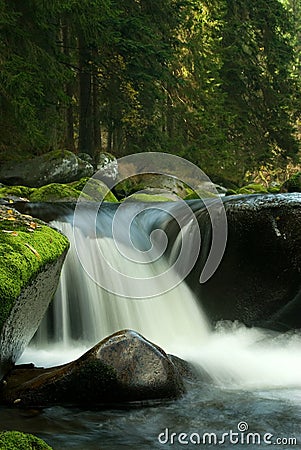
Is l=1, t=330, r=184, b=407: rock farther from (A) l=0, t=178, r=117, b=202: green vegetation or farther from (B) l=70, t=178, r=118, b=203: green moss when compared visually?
(B) l=70, t=178, r=118, b=203: green moss

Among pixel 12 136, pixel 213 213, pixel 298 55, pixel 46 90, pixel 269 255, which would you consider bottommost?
pixel 269 255

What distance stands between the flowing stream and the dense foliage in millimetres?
6087

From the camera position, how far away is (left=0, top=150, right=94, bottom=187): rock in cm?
1412

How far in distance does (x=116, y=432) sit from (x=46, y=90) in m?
12.7

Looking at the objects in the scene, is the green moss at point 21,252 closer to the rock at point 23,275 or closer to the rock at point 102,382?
the rock at point 23,275

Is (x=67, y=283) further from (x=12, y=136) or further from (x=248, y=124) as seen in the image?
(x=248, y=124)

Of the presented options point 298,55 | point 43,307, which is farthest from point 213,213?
point 298,55

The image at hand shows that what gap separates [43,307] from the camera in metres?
5.55

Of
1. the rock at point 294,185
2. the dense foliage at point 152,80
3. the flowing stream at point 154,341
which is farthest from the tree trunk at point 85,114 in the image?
the flowing stream at point 154,341

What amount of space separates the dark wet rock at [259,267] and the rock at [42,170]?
7343 millimetres

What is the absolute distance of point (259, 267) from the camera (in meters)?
Answer: 7.79

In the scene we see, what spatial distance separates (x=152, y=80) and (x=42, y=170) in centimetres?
638

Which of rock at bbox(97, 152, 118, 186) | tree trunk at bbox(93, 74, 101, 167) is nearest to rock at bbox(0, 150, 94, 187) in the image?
rock at bbox(97, 152, 118, 186)

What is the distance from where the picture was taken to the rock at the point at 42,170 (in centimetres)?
1412
